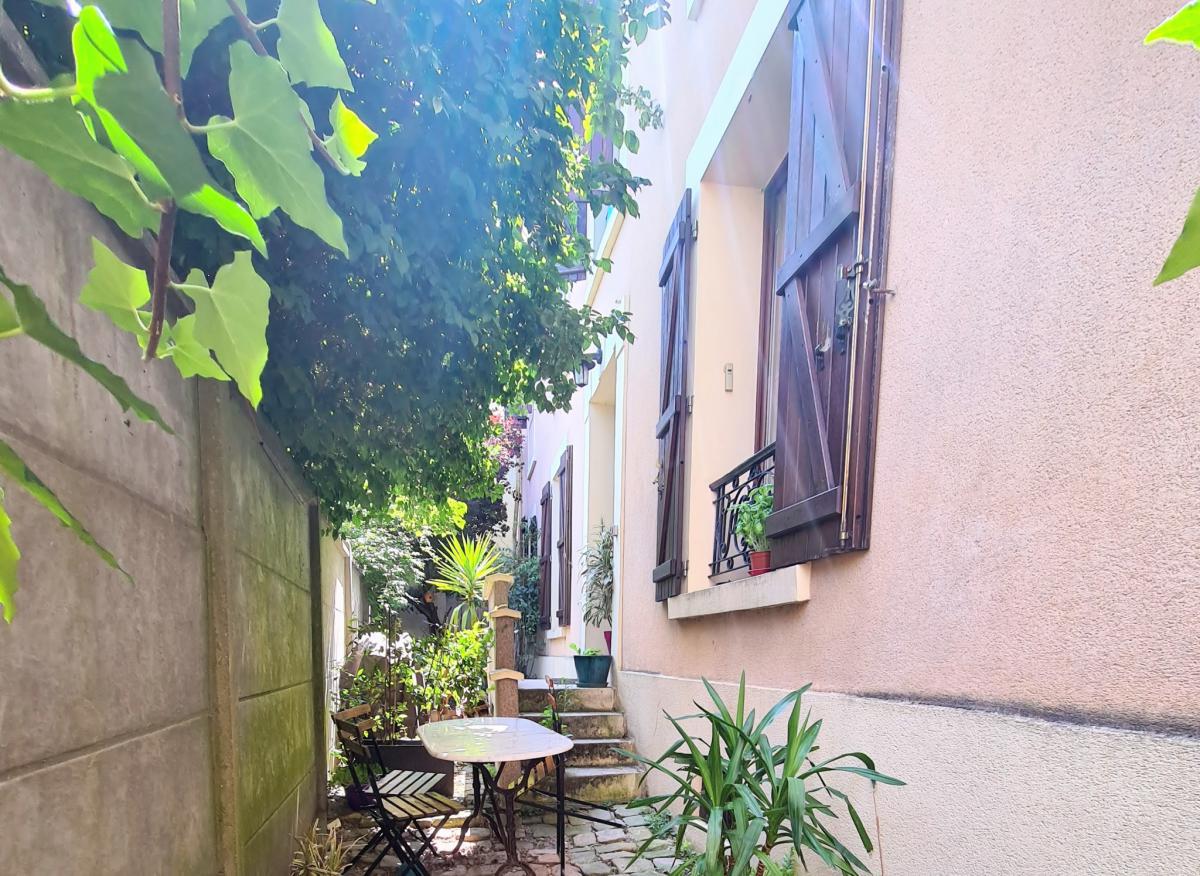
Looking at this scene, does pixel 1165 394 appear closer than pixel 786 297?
Yes

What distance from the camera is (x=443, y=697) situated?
19.7ft

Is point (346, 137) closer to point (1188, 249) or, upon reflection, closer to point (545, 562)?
point (1188, 249)

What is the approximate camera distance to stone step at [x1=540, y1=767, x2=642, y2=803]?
4.66 meters

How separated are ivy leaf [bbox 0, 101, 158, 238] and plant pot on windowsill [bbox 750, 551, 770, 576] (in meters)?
2.92

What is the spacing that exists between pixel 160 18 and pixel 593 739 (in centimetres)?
546

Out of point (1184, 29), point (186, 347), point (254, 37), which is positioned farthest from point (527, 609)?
point (1184, 29)

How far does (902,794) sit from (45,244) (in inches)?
89.9

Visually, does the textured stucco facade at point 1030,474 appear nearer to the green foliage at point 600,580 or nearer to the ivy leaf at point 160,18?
the ivy leaf at point 160,18

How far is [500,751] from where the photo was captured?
321 centimetres

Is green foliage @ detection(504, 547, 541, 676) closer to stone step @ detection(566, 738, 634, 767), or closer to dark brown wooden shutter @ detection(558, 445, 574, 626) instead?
dark brown wooden shutter @ detection(558, 445, 574, 626)

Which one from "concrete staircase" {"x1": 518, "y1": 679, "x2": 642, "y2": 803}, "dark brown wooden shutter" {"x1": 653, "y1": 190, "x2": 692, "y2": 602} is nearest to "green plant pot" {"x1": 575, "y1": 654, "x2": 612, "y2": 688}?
"concrete staircase" {"x1": 518, "y1": 679, "x2": 642, "y2": 803}

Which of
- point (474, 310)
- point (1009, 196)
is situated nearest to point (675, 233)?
point (474, 310)

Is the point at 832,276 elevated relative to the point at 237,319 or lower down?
elevated

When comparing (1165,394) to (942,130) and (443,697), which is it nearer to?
(942,130)
